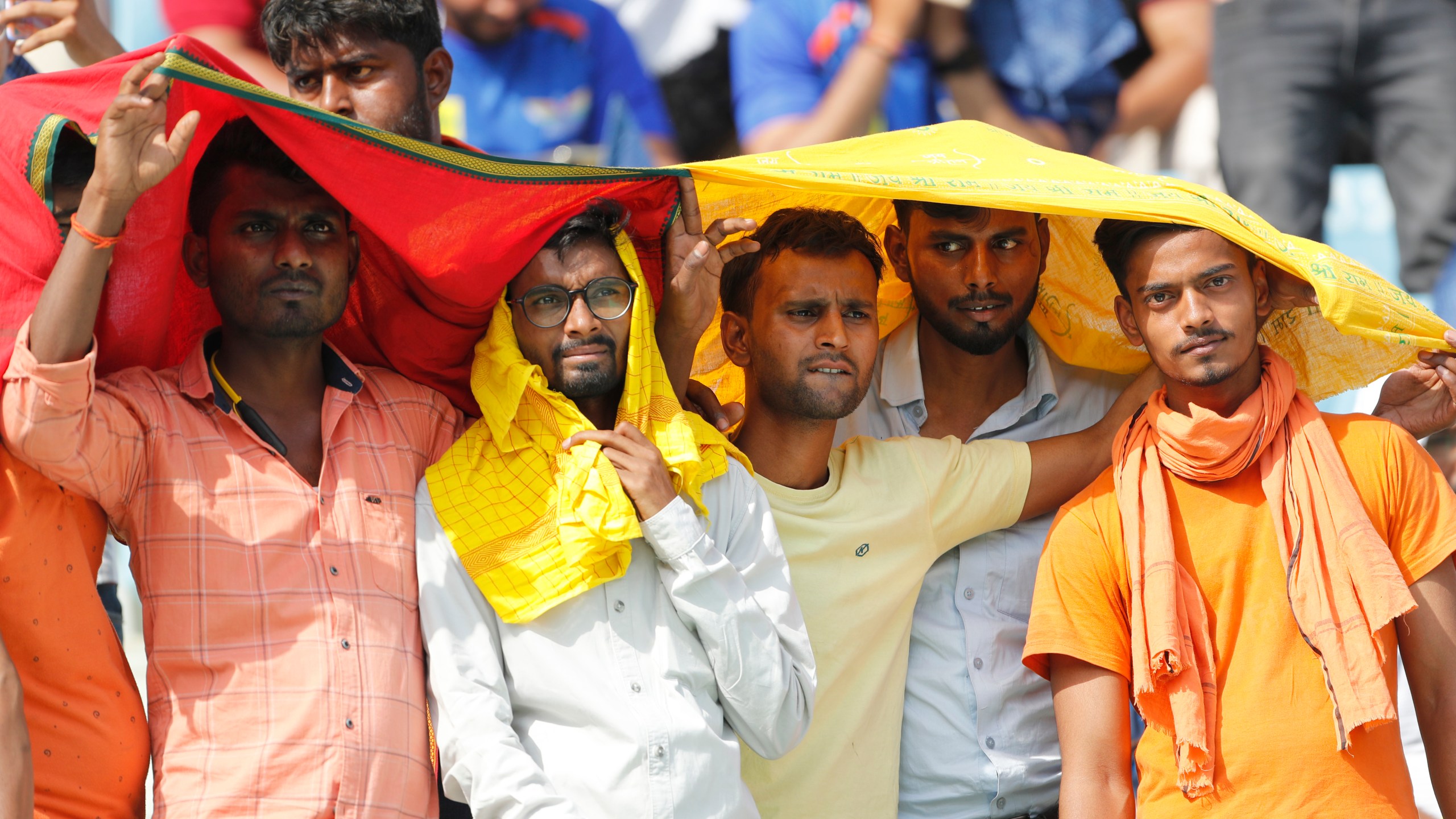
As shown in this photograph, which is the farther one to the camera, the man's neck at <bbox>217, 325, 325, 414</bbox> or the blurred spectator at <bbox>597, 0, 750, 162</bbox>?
the blurred spectator at <bbox>597, 0, 750, 162</bbox>

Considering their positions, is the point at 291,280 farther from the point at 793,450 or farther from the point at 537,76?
the point at 537,76

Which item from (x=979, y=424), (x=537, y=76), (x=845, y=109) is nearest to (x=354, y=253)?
(x=979, y=424)

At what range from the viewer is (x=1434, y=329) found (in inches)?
122

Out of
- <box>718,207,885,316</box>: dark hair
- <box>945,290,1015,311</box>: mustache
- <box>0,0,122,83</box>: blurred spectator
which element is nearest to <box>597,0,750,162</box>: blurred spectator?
<box>0,0,122,83</box>: blurred spectator

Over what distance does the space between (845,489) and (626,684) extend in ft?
2.76

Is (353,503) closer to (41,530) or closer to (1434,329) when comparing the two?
(41,530)

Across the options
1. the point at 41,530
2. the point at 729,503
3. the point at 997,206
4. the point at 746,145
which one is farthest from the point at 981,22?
the point at 41,530

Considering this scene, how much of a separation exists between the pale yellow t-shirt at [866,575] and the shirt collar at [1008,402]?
23 centimetres

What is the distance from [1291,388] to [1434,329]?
39 centimetres

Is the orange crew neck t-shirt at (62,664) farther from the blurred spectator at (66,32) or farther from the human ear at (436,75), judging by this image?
the blurred spectator at (66,32)

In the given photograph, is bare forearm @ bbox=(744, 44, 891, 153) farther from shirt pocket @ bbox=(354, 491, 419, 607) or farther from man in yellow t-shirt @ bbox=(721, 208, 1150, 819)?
shirt pocket @ bbox=(354, 491, 419, 607)

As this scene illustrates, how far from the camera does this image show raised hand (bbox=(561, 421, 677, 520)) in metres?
2.76

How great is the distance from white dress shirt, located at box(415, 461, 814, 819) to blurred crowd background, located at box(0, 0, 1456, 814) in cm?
386

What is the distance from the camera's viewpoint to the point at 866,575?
10.4 feet
